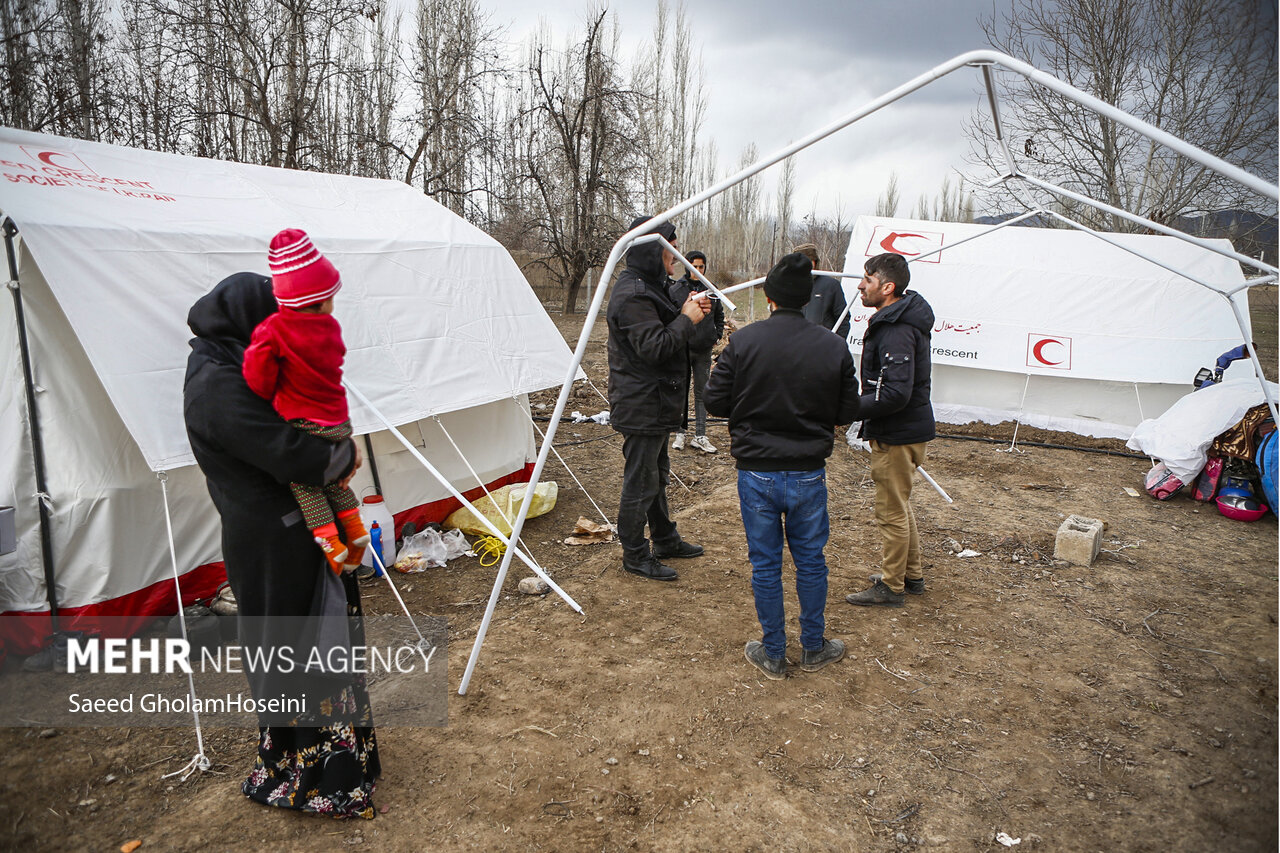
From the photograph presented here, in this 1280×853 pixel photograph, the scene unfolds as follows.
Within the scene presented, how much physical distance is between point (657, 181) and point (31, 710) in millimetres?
24012

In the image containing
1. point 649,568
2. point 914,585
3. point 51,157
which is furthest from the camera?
point 649,568

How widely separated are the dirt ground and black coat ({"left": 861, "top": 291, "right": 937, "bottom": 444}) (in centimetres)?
113

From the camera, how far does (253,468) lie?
2.27 metres

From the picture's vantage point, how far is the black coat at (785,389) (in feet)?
10.1

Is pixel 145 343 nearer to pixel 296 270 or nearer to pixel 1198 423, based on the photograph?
pixel 296 270

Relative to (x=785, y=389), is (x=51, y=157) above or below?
above

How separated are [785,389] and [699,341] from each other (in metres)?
1.06

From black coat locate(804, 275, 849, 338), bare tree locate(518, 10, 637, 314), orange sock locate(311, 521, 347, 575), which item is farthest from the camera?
bare tree locate(518, 10, 637, 314)

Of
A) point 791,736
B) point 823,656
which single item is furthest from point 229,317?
point 823,656

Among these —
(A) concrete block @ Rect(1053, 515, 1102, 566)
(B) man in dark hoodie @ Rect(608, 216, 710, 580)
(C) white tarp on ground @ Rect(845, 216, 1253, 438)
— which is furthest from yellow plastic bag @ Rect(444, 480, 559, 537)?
(C) white tarp on ground @ Rect(845, 216, 1253, 438)

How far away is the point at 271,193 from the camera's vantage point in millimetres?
4816

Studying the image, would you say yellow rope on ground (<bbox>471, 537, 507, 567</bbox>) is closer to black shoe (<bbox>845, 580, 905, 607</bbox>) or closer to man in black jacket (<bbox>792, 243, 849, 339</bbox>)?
black shoe (<bbox>845, 580, 905, 607</bbox>)

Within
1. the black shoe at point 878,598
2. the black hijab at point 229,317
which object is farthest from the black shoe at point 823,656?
the black hijab at point 229,317

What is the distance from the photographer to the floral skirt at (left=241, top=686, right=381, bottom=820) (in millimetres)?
2457
